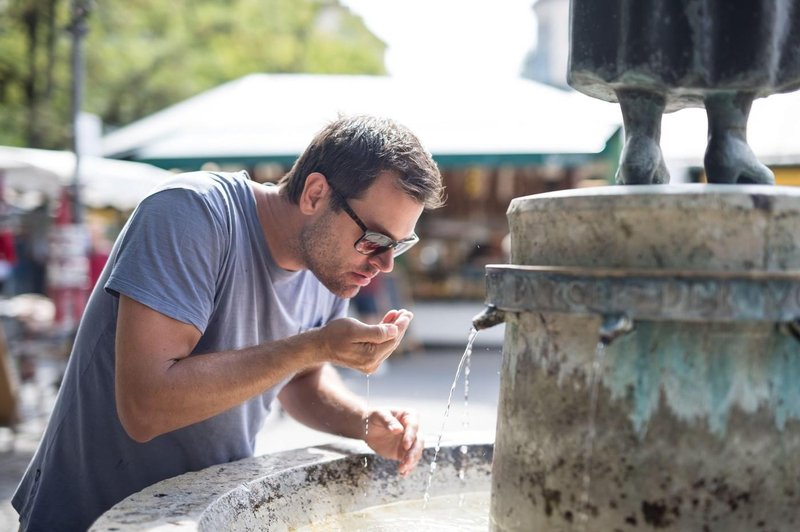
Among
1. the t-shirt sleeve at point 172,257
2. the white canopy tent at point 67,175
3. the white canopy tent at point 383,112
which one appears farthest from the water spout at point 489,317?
the white canopy tent at point 67,175

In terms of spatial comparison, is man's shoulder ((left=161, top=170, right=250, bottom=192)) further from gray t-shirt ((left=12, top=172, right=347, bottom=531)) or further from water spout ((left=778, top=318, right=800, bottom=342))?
water spout ((left=778, top=318, right=800, bottom=342))

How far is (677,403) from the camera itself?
5.20 feet

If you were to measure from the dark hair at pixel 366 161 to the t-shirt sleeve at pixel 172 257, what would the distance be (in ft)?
1.43

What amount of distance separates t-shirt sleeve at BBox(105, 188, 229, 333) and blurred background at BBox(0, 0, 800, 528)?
2619mm

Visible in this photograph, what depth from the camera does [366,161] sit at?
98.1 inches

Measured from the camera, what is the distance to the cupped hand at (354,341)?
2.07m

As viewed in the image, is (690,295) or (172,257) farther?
(172,257)

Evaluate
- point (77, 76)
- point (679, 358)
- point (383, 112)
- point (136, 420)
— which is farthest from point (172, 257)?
point (383, 112)

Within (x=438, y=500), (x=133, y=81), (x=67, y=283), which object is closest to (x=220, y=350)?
(x=438, y=500)

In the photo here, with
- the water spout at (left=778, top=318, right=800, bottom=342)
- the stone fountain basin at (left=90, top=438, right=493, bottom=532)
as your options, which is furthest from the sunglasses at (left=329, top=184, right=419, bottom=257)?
the water spout at (left=778, top=318, right=800, bottom=342)

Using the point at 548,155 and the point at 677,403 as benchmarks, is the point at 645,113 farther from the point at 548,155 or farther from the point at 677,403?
the point at 548,155

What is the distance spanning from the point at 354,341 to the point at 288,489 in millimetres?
553

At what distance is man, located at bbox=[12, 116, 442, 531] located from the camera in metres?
2.02

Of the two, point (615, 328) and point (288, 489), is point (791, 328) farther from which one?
point (288, 489)
